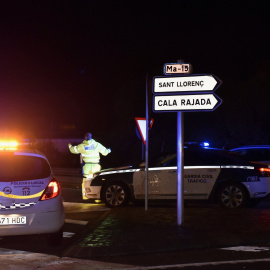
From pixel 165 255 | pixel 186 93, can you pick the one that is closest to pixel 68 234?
pixel 165 255

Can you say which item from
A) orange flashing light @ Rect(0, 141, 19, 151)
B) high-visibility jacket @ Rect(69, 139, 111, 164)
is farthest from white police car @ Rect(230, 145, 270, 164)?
orange flashing light @ Rect(0, 141, 19, 151)

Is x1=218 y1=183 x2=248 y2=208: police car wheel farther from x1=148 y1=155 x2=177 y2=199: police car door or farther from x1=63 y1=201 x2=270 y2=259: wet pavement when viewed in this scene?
x1=148 y1=155 x2=177 y2=199: police car door

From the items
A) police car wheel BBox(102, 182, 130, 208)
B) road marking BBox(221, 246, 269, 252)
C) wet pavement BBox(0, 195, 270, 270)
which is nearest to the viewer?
wet pavement BBox(0, 195, 270, 270)

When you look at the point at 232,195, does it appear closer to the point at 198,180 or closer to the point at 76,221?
the point at 198,180

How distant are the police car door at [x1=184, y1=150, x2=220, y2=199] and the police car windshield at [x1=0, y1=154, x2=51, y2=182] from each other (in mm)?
5018

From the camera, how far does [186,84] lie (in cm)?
996

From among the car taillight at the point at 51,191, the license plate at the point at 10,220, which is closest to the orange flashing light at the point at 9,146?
the car taillight at the point at 51,191

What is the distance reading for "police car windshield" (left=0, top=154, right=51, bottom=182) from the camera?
841 cm

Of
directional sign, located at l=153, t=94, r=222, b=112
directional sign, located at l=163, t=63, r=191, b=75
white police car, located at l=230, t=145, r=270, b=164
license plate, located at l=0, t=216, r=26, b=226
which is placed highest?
directional sign, located at l=163, t=63, r=191, b=75

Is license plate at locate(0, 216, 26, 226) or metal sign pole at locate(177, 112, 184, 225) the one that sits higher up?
metal sign pole at locate(177, 112, 184, 225)

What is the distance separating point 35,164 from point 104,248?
163 centimetres

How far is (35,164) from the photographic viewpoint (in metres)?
8.62

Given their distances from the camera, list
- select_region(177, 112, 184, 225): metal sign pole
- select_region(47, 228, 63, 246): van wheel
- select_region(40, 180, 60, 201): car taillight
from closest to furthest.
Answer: select_region(40, 180, 60, 201): car taillight, select_region(47, 228, 63, 246): van wheel, select_region(177, 112, 184, 225): metal sign pole

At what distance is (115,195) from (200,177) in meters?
2.02
